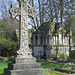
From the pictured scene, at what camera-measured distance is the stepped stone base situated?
29.0ft

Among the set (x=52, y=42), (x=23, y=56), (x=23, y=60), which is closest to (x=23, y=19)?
(x=23, y=56)

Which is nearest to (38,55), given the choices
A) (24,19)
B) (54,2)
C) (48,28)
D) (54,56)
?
(54,56)

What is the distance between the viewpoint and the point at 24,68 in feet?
30.3

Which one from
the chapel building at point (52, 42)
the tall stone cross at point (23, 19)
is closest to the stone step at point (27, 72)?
the tall stone cross at point (23, 19)

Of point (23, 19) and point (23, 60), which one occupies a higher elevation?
point (23, 19)

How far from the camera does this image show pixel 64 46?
2158 centimetres

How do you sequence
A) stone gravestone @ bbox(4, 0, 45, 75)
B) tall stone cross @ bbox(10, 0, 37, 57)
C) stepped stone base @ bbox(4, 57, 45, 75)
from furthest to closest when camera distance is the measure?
tall stone cross @ bbox(10, 0, 37, 57) → stone gravestone @ bbox(4, 0, 45, 75) → stepped stone base @ bbox(4, 57, 45, 75)

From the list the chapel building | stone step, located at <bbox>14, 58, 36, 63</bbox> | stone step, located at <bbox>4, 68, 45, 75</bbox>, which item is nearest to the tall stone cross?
stone step, located at <bbox>14, 58, 36, 63</bbox>

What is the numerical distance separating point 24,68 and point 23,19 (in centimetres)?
290

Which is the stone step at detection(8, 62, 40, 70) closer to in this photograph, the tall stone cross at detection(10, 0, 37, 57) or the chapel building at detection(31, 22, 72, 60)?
the tall stone cross at detection(10, 0, 37, 57)

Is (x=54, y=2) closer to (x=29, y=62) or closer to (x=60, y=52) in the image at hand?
(x=60, y=52)

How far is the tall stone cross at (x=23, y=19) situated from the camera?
9.91 m

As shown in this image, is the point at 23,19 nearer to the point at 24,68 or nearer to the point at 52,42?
the point at 24,68

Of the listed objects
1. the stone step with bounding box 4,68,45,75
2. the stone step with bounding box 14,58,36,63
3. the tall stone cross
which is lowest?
the stone step with bounding box 4,68,45,75
